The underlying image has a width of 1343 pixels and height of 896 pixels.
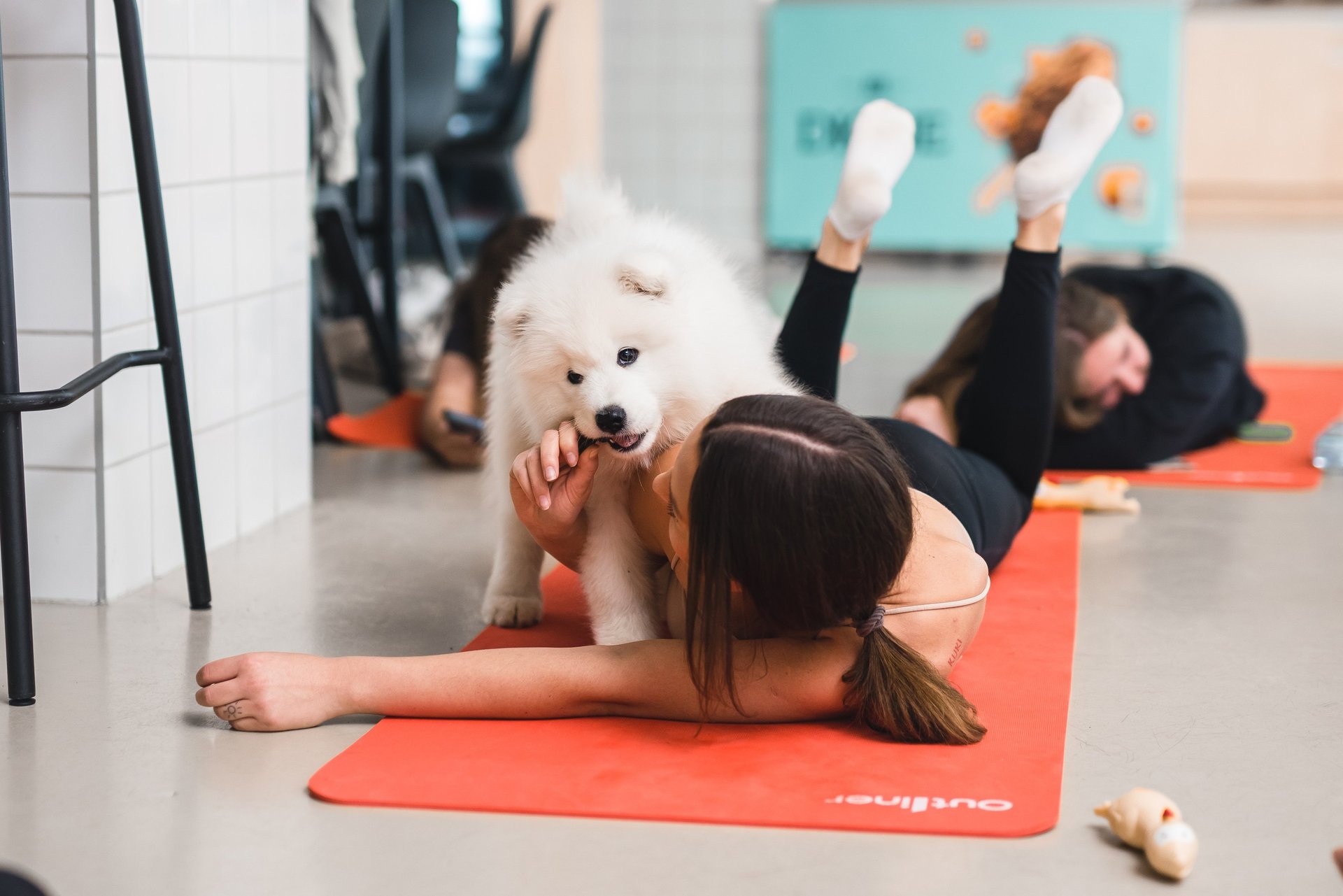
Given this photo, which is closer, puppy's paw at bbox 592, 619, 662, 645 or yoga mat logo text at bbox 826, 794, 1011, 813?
yoga mat logo text at bbox 826, 794, 1011, 813

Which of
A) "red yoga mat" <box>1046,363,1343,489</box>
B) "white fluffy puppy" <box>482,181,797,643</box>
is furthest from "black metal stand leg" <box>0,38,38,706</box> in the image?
"red yoga mat" <box>1046,363,1343,489</box>

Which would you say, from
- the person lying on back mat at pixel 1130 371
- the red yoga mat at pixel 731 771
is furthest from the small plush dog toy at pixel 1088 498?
the red yoga mat at pixel 731 771

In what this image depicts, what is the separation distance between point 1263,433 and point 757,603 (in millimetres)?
2476

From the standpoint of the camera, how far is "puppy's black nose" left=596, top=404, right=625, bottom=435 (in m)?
1.69

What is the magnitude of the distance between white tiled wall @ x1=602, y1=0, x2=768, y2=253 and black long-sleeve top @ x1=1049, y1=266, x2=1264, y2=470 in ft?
12.8

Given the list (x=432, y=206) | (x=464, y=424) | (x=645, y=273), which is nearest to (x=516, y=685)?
(x=645, y=273)

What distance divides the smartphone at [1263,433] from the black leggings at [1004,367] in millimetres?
1340

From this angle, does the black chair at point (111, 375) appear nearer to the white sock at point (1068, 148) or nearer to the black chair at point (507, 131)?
the white sock at point (1068, 148)

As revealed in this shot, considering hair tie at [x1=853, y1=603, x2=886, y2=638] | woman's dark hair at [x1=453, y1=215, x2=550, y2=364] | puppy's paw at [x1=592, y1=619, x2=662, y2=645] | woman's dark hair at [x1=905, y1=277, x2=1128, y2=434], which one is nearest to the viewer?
hair tie at [x1=853, y1=603, x2=886, y2=638]

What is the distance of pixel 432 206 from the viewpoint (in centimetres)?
485

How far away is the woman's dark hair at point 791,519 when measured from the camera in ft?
4.84

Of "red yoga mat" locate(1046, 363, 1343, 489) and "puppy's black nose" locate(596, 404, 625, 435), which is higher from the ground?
"puppy's black nose" locate(596, 404, 625, 435)

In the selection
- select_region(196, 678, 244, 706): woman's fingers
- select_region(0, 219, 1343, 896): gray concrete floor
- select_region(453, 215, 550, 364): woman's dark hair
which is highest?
select_region(453, 215, 550, 364): woman's dark hair

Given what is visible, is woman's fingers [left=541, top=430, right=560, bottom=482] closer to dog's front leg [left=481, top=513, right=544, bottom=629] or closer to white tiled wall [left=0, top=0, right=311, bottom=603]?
dog's front leg [left=481, top=513, right=544, bottom=629]
